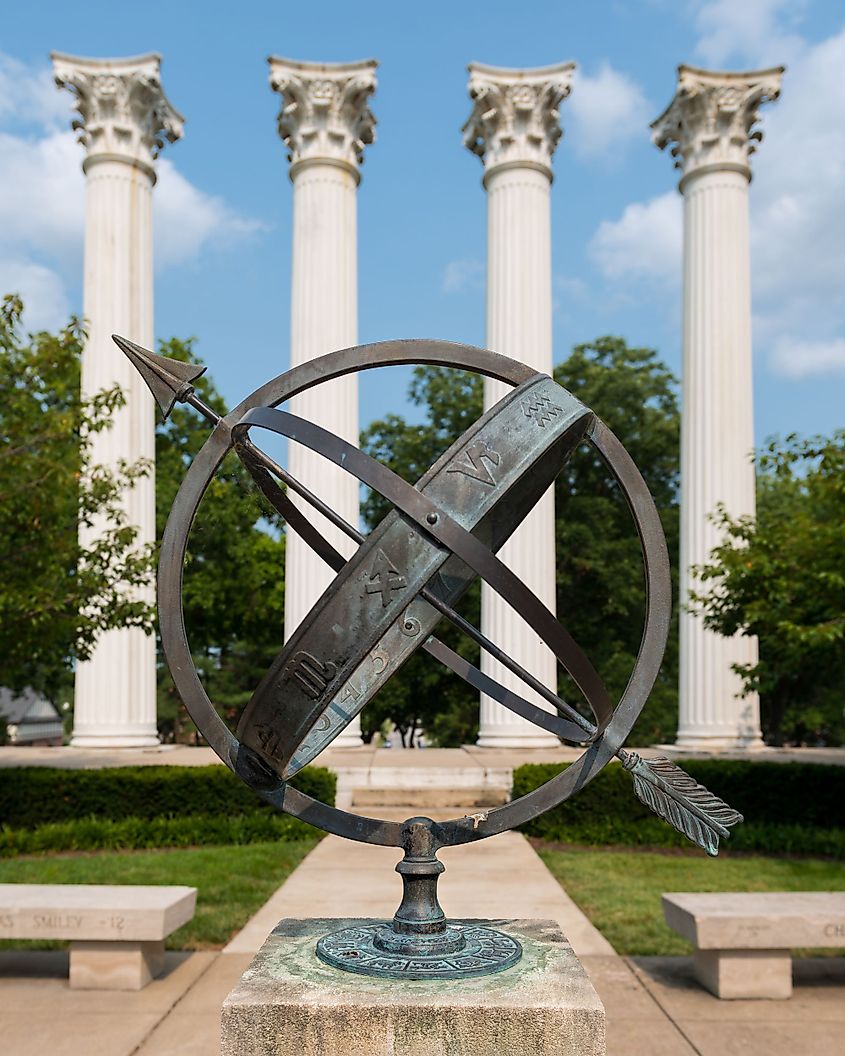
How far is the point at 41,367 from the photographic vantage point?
16.5m

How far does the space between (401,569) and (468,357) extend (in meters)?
1.34

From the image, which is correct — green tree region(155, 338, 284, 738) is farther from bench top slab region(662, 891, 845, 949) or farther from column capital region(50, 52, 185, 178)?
bench top slab region(662, 891, 845, 949)

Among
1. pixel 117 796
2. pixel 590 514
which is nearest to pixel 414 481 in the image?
pixel 590 514

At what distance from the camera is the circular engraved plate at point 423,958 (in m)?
4.74

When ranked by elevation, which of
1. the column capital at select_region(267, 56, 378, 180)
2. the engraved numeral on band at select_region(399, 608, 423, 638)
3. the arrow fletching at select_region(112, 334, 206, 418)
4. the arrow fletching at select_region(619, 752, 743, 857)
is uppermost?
the column capital at select_region(267, 56, 378, 180)

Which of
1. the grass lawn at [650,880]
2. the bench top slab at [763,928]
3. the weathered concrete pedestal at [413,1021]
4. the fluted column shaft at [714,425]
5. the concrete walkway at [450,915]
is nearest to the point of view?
the weathered concrete pedestal at [413,1021]

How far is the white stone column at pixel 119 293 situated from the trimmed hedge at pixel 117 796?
24.5ft

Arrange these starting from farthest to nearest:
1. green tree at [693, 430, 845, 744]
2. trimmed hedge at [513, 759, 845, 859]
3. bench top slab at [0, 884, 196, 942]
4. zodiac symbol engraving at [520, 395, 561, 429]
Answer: trimmed hedge at [513, 759, 845, 859], green tree at [693, 430, 845, 744], bench top slab at [0, 884, 196, 942], zodiac symbol engraving at [520, 395, 561, 429]

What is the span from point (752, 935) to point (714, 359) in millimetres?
20135

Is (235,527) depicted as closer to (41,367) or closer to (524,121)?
(524,121)

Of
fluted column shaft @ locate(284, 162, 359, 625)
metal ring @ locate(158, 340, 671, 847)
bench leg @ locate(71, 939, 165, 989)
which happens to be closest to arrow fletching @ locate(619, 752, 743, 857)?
metal ring @ locate(158, 340, 671, 847)

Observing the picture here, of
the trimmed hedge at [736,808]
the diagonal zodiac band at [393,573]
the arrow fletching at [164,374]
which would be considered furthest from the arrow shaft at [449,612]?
the trimmed hedge at [736,808]

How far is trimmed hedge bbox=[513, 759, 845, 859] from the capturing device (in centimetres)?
1792

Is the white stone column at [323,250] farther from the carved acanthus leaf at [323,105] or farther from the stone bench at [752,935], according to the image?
the stone bench at [752,935]
